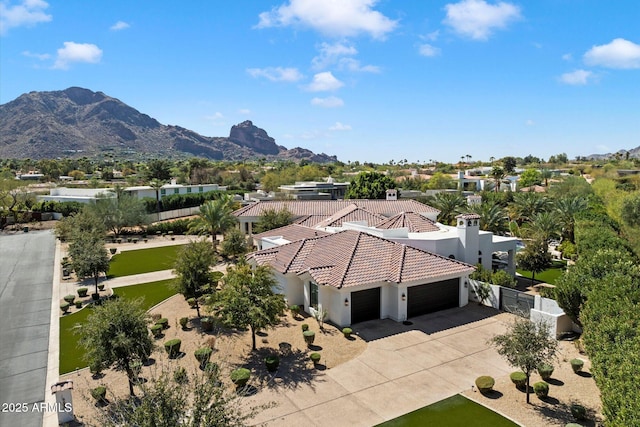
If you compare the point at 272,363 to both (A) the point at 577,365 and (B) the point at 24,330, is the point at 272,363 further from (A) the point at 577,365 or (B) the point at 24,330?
(B) the point at 24,330

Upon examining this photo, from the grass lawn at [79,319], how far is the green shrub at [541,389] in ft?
62.1

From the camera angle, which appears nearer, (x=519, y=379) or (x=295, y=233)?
(x=519, y=379)

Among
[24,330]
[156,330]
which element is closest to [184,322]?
[156,330]

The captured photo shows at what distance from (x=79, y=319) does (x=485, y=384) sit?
26260 millimetres

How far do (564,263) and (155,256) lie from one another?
45.4m

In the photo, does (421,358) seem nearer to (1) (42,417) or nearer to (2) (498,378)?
(2) (498,378)

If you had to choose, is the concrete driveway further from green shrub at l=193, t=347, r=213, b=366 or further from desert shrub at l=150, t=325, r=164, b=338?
desert shrub at l=150, t=325, r=164, b=338

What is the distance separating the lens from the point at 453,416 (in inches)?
676

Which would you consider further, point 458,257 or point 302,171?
point 302,171

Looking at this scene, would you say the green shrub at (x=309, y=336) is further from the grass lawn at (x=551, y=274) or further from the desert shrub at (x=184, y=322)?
the grass lawn at (x=551, y=274)

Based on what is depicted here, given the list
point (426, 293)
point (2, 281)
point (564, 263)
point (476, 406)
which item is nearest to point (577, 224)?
point (564, 263)

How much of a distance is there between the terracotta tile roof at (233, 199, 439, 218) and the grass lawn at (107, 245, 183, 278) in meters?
10.1

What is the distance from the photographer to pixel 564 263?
1738 inches

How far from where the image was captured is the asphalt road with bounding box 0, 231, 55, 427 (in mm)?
18719
